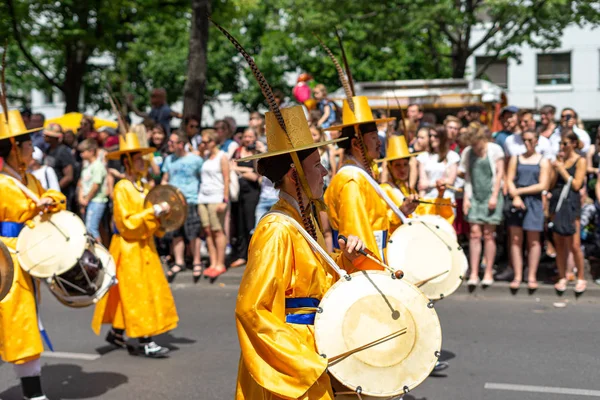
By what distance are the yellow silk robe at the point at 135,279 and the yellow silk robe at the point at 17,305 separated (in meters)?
1.35

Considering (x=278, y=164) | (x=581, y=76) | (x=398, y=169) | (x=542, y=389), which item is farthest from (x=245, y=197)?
(x=581, y=76)

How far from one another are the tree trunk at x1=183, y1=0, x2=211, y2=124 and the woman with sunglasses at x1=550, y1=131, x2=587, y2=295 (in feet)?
20.0

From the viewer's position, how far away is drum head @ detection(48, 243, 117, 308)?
21.0ft

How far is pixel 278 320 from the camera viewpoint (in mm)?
3342

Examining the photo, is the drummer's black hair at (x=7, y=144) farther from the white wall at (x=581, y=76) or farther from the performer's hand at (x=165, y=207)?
the white wall at (x=581, y=76)

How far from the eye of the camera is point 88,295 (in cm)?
651

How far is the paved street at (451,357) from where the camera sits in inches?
251

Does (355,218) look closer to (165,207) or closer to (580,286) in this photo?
(165,207)

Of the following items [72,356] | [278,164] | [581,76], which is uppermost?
[581,76]

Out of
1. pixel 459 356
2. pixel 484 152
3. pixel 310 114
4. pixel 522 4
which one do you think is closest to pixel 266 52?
pixel 522 4

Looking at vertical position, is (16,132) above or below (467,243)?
above

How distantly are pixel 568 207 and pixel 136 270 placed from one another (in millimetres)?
4943

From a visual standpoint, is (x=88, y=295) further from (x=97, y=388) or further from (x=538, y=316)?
(x=538, y=316)

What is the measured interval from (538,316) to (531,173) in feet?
6.12
